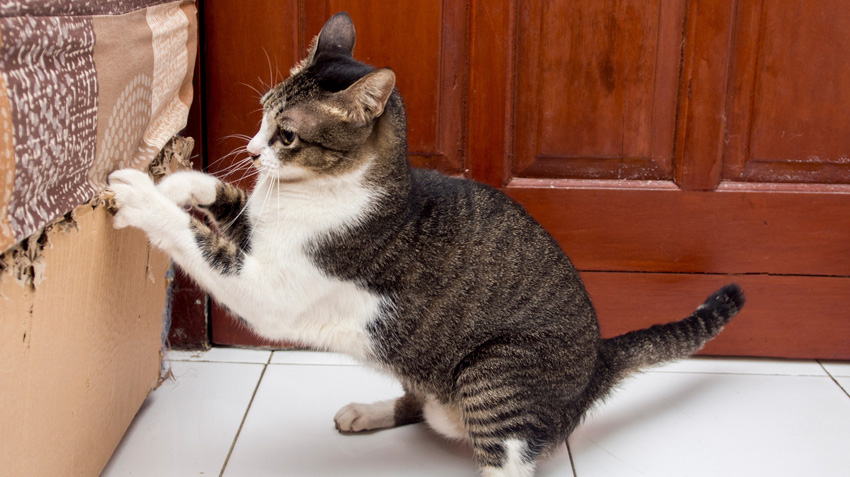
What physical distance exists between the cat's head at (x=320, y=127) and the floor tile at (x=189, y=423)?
2.45ft

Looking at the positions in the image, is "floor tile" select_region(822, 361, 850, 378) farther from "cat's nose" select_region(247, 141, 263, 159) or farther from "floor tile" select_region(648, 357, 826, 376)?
"cat's nose" select_region(247, 141, 263, 159)

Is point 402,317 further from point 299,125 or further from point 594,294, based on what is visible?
point 594,294

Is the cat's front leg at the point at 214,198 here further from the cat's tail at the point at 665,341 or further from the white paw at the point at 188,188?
the cat's tail at the point at 665,341

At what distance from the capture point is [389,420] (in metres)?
2.00

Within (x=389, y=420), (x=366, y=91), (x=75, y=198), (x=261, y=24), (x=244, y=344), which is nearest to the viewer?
(x=75, y=198)

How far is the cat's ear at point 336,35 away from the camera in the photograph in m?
1.69

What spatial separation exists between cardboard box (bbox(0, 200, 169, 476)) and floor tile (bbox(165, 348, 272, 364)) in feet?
1.46

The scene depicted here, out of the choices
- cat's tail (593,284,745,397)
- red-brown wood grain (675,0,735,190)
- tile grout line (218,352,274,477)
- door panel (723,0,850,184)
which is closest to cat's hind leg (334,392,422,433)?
tile grout line (218,352,274,477)

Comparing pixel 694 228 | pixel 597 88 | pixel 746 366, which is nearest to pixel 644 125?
pixel 597 88

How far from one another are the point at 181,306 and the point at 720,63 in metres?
1.81

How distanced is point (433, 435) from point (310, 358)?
56 cm

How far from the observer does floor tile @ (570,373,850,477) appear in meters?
1.84

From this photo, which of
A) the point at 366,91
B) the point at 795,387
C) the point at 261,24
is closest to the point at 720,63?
the point at 795,387

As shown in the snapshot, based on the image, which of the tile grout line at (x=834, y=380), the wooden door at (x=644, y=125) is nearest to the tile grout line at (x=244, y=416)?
the wooden door at (x=644, y=125)
